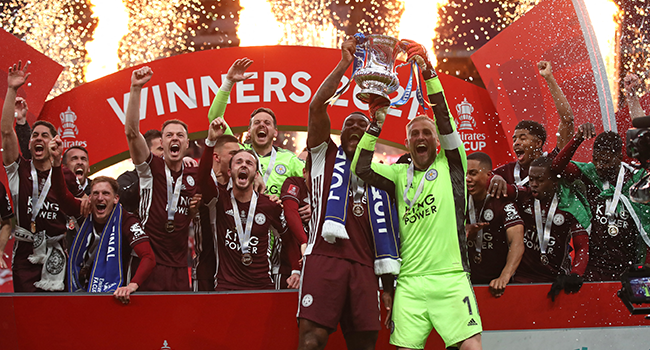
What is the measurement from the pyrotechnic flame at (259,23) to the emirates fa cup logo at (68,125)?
3.41 metres

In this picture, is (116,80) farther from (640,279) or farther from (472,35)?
(472,35)

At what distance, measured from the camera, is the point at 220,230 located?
3.95 metres

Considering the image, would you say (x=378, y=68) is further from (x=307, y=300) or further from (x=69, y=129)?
(x=69, y=129)

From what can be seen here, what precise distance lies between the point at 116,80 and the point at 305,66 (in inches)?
88.4

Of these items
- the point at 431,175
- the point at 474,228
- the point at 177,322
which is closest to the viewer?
the point at 431,175

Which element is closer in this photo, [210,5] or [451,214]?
[451,214]

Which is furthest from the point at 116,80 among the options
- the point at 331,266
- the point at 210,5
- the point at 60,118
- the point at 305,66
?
the point at 210,5

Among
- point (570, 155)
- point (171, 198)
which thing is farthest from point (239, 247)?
point (570, 155)

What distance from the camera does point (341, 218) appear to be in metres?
2.96

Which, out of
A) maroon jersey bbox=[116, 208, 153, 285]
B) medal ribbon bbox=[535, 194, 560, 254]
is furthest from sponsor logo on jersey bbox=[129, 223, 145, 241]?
medal ribbon bbox=[535, 194, 560, 254]

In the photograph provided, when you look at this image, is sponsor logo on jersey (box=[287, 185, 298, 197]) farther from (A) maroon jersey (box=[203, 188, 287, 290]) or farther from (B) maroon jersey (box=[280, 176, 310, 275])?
(A) maroon jersey (box=[203, 188, 287, 290])

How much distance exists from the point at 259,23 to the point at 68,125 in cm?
366

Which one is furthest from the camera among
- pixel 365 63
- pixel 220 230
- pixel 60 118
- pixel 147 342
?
pixel 60 118

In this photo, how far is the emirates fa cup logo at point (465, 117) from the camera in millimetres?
6664
